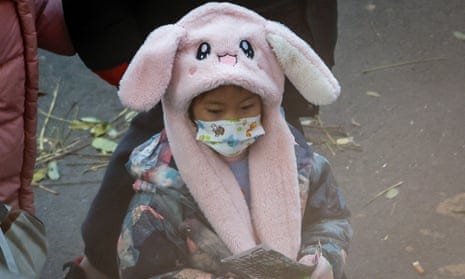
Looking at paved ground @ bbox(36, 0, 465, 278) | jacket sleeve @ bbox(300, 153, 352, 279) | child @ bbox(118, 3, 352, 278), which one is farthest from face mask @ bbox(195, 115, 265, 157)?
paved ground @ bbox(36, 0, 465, 278)

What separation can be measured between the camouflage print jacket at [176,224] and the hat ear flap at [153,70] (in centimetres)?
23

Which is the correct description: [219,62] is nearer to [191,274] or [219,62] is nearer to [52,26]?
[191,274]

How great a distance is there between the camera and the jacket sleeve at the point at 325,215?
2.32m

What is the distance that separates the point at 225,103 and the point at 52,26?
2.30 ft

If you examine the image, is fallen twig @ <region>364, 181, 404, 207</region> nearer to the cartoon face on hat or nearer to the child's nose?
the cartoon face on hat

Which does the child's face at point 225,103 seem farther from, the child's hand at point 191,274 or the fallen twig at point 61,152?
the fallen twig at point 61,152

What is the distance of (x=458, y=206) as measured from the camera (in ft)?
11.4

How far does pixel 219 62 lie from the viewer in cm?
208

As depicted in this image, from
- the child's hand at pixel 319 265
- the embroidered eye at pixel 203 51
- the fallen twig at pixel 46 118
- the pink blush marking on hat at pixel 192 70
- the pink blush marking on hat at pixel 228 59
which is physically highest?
the embroidered eye at pixel 203 51

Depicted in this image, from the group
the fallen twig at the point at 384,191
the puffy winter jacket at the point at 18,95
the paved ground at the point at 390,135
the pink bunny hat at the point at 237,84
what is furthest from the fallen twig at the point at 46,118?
the pink bunny hat at the point at 237,84

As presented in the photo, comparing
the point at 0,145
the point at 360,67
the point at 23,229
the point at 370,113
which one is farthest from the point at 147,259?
the point at 360,67

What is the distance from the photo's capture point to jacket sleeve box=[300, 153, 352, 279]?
2320mm

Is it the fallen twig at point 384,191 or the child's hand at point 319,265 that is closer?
the child's hand at point 319,265

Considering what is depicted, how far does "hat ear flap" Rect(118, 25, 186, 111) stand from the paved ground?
4.72 ft
